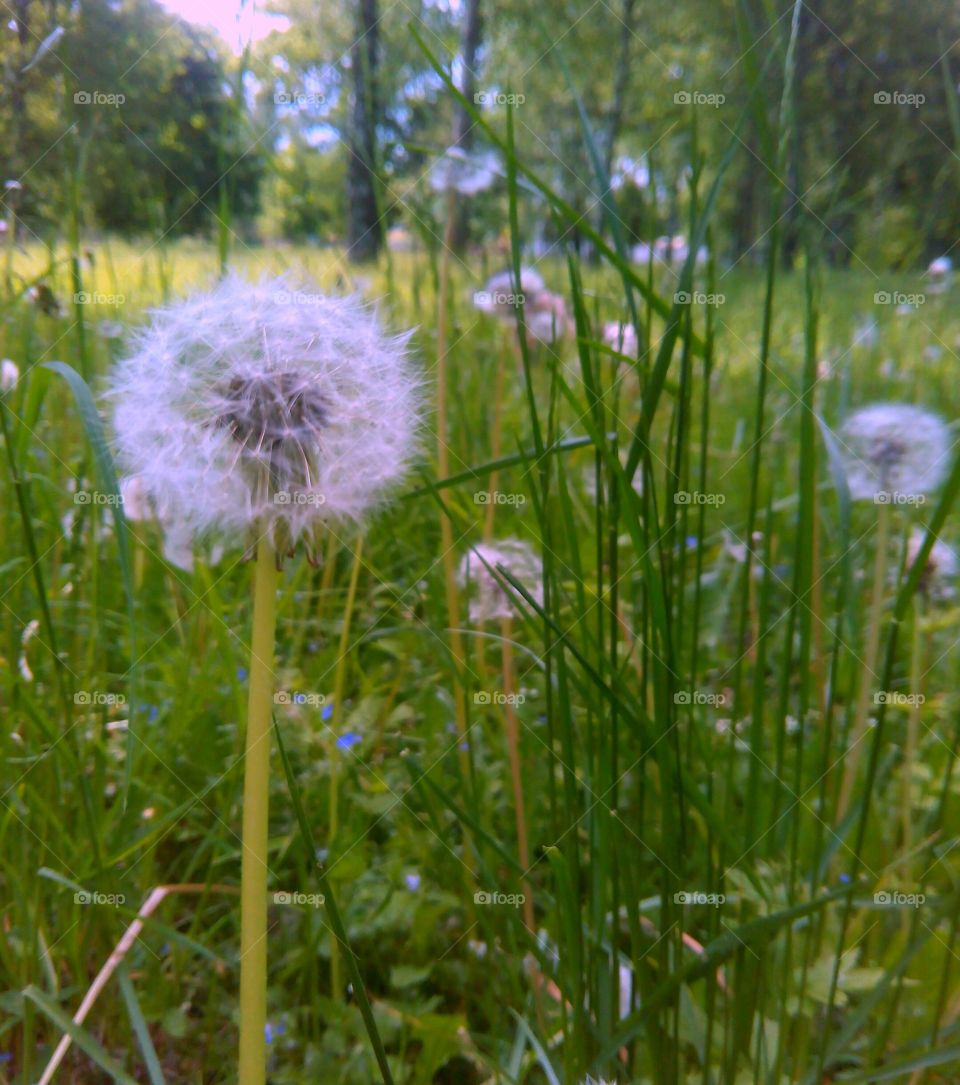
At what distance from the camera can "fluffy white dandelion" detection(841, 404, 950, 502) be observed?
1.35 m

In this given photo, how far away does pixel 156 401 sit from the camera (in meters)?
0.71

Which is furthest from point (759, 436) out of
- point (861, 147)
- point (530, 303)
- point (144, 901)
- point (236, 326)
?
point (861, 147)
